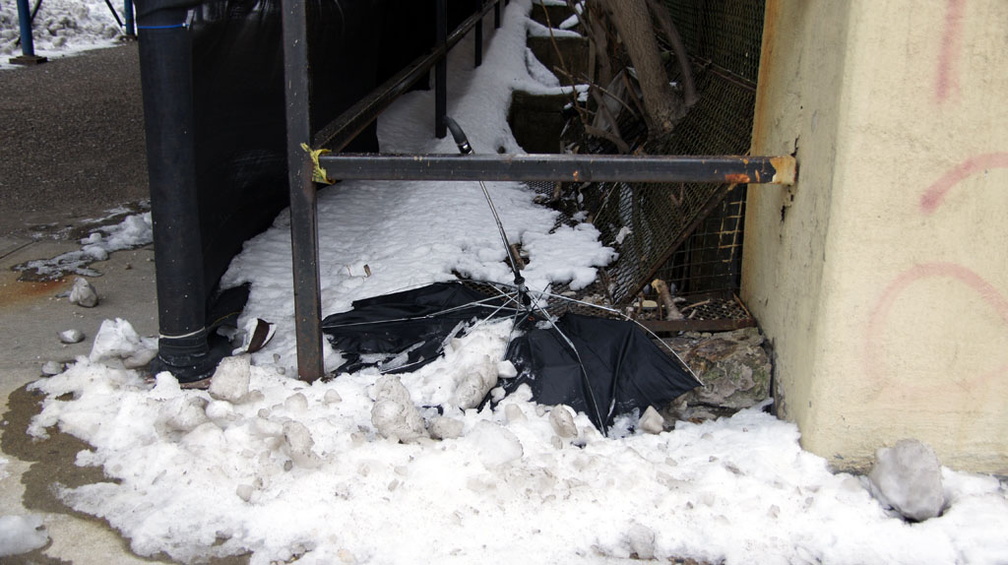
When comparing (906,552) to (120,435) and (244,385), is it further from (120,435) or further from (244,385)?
(120,435)

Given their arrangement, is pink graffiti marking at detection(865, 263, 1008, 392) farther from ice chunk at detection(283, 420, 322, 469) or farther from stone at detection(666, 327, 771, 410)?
ice chunk at detection(283, 420, 322, 469)

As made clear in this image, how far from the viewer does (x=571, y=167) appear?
2721mm

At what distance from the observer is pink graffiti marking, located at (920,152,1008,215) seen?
2.35 meters

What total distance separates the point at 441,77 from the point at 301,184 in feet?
13.3

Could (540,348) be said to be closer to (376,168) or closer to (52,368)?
(376,168)

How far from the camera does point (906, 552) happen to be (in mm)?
2209

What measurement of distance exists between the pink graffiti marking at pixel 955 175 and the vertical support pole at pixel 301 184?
1.88 m

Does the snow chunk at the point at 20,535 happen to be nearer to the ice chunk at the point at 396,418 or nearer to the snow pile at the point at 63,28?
the ice chunk at the point at 396,418

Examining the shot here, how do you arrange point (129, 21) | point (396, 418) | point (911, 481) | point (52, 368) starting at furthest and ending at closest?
point (129, 21)
point (52, 368)
point (396, 418)
point (911, 481)

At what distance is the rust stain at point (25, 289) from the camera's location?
3.81 meters

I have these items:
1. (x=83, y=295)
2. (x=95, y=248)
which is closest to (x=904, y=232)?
(x=83, y=295)

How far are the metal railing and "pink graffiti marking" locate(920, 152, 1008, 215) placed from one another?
45 cm

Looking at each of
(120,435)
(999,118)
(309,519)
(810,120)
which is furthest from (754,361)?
(120,435)

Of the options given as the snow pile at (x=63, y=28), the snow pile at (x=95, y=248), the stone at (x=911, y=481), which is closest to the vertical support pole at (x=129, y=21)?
the snow pile at (x=63, y=28)
